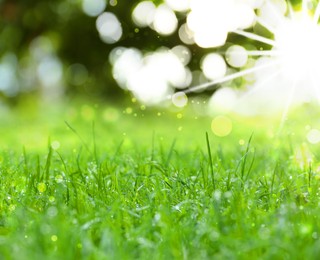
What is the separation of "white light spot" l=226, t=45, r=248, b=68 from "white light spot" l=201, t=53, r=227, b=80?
11 cm

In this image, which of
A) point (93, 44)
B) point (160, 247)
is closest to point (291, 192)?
point (160, 247)

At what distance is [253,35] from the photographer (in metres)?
7.10

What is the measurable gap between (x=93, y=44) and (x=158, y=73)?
1.34m

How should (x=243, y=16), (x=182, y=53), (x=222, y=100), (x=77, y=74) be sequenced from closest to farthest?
(x=243, y=16)
(x=182, y=53)
(x=222, y=100)
(x=77, y=74)

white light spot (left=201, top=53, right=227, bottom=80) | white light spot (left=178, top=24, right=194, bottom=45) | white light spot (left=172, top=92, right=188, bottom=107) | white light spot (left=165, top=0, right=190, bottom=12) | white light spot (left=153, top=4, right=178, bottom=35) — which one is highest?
white light spot (left=165, top=0, right=190, bottom=12)

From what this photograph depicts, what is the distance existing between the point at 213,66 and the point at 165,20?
895mm

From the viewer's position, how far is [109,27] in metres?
8.62

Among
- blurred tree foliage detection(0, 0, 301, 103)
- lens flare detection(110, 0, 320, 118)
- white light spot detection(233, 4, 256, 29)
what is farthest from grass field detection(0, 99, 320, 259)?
blurred tree foliage detection(0, 0, 301, 103)

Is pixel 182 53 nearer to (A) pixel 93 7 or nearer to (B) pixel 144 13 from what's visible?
(B) pixel 144 13

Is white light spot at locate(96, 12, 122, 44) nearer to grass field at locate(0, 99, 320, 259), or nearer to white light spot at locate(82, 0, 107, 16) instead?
white light spot at locate(82, 0, 107, 16)

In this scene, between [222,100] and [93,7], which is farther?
[93,7]

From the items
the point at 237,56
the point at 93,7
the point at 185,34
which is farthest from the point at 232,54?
the point at 93,7

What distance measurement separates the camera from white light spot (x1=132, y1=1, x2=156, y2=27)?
25.3ft

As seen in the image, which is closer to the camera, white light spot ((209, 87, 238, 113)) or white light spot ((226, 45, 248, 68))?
white light spot ((226, 45, 248, 68))
